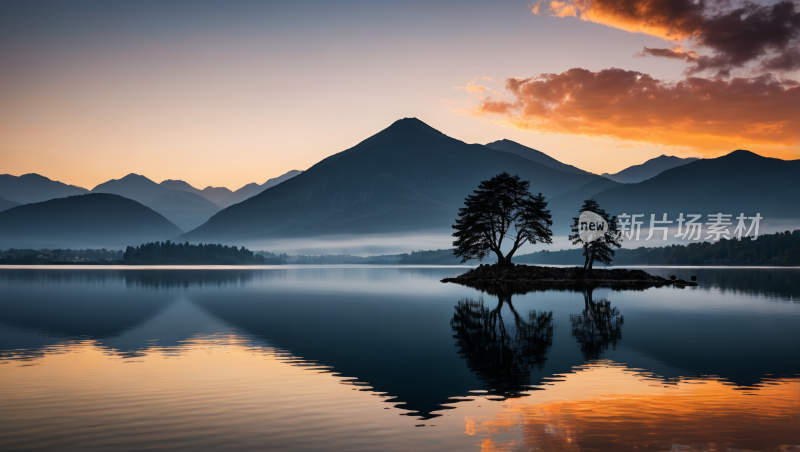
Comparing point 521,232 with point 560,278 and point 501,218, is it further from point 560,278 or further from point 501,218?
point 560,278

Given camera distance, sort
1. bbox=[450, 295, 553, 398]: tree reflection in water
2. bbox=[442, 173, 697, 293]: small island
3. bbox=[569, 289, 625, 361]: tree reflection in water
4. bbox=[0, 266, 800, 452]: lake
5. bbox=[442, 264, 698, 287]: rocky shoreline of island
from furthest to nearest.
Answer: bbox=[442, 173, 697, 293]: small island < bbox=[442, 264, 698, 287]: rocky shoreline of island < bbox=[569, 289, 625, 361]: tree reflection in water < bbox=[450, 295, 553, 398]: tree reflection in water < bbox=[0, 266, 800, 452]: lake

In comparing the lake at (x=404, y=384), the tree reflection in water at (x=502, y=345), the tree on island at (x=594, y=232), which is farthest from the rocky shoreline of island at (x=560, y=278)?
the lake at (x=404, y=384)

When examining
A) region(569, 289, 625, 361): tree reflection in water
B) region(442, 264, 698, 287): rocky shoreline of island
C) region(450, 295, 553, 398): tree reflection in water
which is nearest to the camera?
region(450, 295, 553, 398): tree reflection in water

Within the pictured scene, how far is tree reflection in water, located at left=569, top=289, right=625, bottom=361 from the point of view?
33.7 meters

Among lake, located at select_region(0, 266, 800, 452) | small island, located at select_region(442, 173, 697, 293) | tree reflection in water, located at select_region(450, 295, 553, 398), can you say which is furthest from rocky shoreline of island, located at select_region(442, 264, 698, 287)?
lake, located at select_region(0, 266, 800, 452)

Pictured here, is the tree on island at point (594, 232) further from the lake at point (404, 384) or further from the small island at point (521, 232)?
the lake at point (404, 384)

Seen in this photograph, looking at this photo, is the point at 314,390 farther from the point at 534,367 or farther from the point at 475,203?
the point at 475,203

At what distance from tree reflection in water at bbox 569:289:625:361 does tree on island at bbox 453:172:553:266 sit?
5729 cm

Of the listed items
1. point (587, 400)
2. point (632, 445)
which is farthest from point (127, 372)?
point (632, 445)

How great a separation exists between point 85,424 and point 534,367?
1872 centimetres

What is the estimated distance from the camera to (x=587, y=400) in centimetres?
2105

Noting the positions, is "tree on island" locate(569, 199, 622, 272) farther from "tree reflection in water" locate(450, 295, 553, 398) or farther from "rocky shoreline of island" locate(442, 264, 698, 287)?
"tree reflection in water" locate(450, 295, 553, 398)

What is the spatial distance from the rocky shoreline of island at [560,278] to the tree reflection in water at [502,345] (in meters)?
59.4

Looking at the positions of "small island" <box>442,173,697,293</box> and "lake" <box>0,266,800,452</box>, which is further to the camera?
"small island" <box>442,173,697,293</box>
